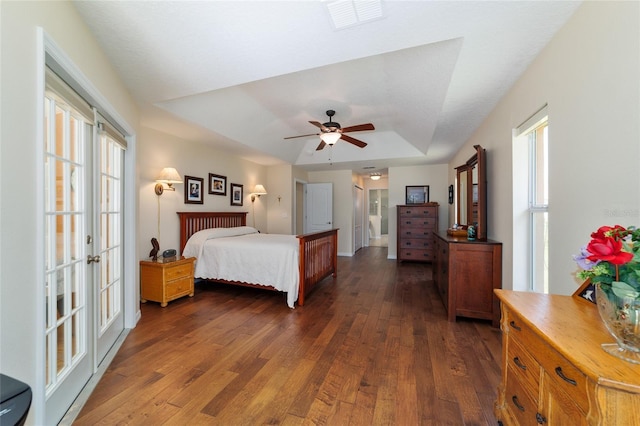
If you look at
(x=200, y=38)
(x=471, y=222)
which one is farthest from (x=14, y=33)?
(x=471, y=222)

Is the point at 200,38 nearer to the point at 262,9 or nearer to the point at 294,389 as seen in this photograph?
the point at 262,9

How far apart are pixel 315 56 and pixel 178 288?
323 centimetres

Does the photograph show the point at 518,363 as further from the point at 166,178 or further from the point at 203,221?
the point at 203,221

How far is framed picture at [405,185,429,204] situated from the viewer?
20.7 feet

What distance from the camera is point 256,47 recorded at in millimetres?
1838

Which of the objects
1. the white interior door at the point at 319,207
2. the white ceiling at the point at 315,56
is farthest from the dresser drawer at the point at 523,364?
the white interior door at the point at 319,207

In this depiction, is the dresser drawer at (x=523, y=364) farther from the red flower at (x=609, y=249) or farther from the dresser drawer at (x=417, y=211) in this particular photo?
the dresser drawer at (x=417, y=211)

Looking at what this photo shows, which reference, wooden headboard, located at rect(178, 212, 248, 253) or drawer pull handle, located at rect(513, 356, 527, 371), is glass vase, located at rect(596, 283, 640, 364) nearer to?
drawer pull handle, located at rect(513, 356, 527, 371)

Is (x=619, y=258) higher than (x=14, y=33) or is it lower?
lower

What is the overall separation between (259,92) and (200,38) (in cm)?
177

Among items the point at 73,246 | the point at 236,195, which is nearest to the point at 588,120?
the point at 73,246

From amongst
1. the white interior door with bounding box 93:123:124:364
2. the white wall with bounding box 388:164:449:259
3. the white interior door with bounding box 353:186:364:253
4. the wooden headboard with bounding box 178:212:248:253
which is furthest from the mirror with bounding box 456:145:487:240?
the wooden headboard with bounding box 178:212:248:253

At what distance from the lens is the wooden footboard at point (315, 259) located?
3.38m

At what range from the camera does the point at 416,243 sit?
5855mm
